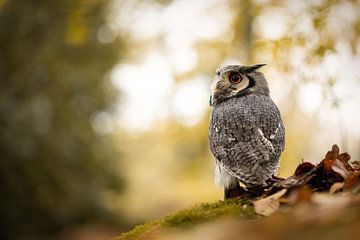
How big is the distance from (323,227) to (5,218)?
29.0 feet

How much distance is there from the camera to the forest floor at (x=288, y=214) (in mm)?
1204

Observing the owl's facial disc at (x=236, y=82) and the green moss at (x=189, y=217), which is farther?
the owl's facial disc at (x=236, y=82)

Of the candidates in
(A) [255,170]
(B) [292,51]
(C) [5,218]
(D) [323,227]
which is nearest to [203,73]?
(C) [5,218]

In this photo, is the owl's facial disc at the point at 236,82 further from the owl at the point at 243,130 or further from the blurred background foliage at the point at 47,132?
the blurred background foliage at the point at 47,132

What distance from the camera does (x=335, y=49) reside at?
3.26 m

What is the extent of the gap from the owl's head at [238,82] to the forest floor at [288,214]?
0.87m

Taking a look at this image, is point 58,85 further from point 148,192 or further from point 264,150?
point 264,150

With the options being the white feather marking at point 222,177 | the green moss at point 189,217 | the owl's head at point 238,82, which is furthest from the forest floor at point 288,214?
the owl's head at point 238,82

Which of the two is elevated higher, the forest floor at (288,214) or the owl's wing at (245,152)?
the owl's wing at (245,152)

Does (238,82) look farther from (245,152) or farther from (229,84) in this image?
(245,152)

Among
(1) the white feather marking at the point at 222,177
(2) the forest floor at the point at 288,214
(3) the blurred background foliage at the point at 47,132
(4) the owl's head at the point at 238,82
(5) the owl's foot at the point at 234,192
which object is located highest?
(3) the blurred background foliage at the point at 47,132

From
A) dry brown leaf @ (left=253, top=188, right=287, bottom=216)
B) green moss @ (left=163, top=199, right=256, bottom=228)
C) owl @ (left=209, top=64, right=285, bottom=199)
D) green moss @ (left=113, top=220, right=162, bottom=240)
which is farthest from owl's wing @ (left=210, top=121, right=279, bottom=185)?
green moss @ (left=113, top=220, right=162, bottom=240)

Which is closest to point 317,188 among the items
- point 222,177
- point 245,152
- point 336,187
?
point 336,187

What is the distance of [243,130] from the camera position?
312cm
